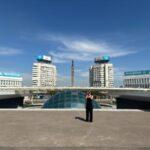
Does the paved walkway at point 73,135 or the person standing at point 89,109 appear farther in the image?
the person standing at point 89,109

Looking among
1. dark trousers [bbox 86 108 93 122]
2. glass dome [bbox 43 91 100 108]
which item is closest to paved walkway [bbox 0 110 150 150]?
dark trousers [bbox 86 108 93 122]

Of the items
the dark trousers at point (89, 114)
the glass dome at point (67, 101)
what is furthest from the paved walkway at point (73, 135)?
the glass dome at point (67, 101)

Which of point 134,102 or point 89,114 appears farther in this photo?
point 134,102

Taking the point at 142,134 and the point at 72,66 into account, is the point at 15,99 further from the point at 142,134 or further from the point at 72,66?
the point at 72,66

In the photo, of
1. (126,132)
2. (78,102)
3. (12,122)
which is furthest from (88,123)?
(78,102)

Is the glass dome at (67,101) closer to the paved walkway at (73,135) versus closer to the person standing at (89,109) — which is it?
the person standing at (89,109)

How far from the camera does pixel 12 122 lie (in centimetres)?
1205

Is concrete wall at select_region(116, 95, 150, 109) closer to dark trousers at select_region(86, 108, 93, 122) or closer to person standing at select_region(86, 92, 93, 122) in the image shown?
person standing at select_region(86, 92, 93, 122)

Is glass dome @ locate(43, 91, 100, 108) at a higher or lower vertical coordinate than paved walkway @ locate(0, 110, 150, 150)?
higher

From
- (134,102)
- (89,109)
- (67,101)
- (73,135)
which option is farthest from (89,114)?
(134,102)

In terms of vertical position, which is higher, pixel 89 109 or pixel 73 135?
pixel 89 109

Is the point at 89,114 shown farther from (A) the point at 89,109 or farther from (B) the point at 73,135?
(B) the point at 73,135

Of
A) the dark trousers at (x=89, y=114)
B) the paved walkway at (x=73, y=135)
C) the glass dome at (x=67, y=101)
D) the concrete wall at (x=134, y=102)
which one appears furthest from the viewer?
the concrete wall at (x=134, y=102)

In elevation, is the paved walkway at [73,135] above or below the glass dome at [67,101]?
→ below
